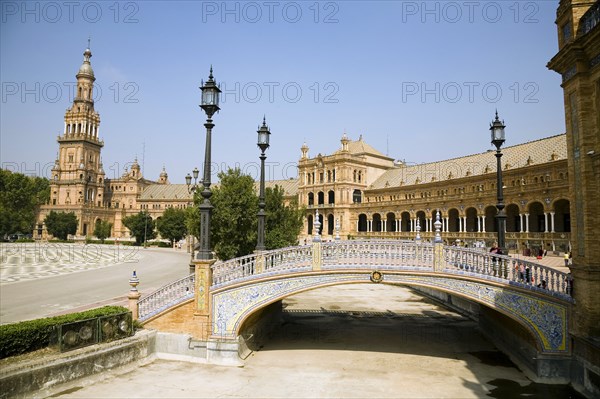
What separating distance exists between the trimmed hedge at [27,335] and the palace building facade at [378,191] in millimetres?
9227

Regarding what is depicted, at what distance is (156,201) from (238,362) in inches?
4387

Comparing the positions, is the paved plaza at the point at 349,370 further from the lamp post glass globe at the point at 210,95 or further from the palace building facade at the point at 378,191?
the lamp post glass globe at the point at 210,95

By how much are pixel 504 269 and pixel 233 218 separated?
14235 mm

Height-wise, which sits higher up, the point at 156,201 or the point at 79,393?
the point at 156,201

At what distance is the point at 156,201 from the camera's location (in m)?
117

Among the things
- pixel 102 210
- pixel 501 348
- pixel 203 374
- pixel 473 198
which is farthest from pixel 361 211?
pixel 102 210

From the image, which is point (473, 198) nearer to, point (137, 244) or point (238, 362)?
point (238, 362)

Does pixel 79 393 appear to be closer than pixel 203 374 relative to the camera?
Yes

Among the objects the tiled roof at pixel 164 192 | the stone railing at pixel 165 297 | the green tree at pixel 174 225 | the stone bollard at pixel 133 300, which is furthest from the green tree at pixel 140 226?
the stone bollard at pixel 133 300

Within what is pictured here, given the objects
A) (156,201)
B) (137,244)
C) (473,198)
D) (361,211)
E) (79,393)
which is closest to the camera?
(79,393)

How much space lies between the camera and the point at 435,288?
13.2 meters

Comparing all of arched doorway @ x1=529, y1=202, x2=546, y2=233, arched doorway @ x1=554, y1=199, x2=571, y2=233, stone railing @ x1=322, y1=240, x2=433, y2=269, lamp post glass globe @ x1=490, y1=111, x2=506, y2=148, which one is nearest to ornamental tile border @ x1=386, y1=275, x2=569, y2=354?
stone railing @ x1=322, y1=240, x2=433, y2=269

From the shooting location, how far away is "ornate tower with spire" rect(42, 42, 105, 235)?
107000mm

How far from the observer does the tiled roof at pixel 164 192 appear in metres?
117
